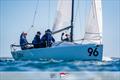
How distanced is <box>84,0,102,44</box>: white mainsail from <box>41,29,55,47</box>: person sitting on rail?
2.40 meters

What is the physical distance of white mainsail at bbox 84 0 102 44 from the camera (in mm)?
19203

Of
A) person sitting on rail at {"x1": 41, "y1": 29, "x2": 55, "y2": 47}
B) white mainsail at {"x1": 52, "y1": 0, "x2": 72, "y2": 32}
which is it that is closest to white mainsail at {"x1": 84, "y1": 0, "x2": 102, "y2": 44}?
white mainsail at {"x1": 52, "y1": 0, "x2": 72, "y2": 32}

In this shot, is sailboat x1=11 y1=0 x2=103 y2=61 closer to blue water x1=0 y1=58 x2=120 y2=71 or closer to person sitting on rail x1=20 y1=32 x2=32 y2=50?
person sitting on rail x1=20 y1=32 x2=32 y2=50

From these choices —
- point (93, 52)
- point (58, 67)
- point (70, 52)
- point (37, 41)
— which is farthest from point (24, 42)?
point (58, 67)

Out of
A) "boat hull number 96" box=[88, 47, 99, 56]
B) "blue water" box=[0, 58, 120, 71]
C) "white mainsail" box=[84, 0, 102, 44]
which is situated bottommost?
"blue water" box=[0, 58, 120, 71]

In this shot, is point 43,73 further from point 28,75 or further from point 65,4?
point 65,4

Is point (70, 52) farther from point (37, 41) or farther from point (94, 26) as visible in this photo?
point (94, 26)

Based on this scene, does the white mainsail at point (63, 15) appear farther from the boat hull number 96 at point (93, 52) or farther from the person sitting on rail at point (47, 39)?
the boat hull number 96 at point (93, 52)

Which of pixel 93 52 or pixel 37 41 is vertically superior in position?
pixel 37 41

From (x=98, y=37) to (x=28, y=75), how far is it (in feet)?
51.9

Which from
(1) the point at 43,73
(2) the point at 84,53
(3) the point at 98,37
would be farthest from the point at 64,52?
(1) the point at 43,73

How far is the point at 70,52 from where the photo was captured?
17.9 meters

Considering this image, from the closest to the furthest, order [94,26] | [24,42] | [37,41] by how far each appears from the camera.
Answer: [37,41] < [24,42] < [94,26]

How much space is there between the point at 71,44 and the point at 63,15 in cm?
289
